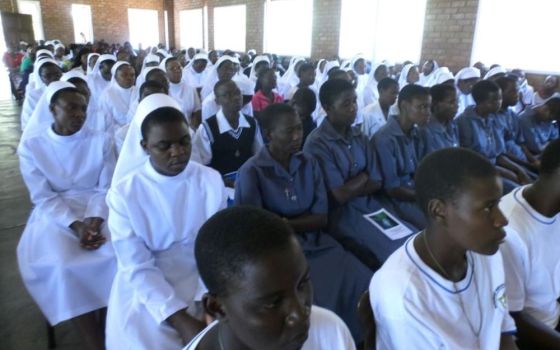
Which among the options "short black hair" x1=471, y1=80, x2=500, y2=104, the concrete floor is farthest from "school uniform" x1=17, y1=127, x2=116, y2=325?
"short black hair" x1=471, y1=80, x2=500, y2=104

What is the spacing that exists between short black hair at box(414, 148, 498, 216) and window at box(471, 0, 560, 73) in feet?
22.9

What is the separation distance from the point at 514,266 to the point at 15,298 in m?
2.80

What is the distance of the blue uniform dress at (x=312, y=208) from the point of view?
79.9 inches

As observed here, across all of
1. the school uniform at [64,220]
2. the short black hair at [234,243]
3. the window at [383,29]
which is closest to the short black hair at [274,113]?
the school uniform at [64,220]

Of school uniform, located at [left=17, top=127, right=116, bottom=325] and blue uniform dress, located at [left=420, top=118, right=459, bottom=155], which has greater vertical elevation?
blue uniform dress, located at [left=420, top=118, right=459, bottom=155]

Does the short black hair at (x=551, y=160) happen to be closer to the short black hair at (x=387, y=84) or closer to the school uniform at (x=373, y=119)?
the school uniform at (x=373, y=119)

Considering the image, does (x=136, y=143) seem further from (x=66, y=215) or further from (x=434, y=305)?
(x=434, y=305)

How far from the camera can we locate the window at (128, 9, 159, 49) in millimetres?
18750

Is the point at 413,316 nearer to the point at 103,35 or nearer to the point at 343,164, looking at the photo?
the point at 343,164

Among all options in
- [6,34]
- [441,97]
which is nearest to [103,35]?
[6,34]

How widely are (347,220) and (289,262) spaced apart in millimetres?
1666

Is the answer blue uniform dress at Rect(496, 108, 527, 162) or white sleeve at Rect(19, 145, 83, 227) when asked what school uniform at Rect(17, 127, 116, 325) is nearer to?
white sleeve at Rect(19, 145, 83, 227)

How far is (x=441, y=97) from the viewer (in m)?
3.36

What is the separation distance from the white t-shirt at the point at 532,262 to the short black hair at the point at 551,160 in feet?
0.51
